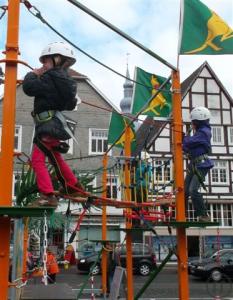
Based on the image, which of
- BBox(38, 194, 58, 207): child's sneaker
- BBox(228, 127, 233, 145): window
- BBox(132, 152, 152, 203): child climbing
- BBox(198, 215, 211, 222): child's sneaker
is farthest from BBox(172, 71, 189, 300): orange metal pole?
BBox(228, 127, 233, 145): window

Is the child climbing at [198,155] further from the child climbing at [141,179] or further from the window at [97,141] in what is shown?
the window at [97,141]

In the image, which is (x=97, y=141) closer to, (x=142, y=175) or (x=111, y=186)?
(x=111, y=186)

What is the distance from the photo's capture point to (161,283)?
1917cm

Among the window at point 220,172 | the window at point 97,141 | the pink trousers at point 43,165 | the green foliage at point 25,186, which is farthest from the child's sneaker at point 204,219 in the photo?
the window at point 220,172

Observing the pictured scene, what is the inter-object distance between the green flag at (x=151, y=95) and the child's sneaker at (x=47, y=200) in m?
3.23

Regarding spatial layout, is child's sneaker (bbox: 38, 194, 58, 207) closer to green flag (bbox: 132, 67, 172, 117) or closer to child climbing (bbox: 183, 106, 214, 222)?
child climbing (bbox: 183, 106, 214, 222)

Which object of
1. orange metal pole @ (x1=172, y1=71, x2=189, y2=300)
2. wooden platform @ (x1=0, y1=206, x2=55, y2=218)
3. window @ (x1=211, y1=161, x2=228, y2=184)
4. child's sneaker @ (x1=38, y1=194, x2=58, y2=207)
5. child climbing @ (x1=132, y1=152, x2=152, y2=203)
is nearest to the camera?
wooden platform @ (x1=0, y1=206, x2=55, y2=218)

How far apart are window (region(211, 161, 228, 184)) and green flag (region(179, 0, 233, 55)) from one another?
2902 centimetres

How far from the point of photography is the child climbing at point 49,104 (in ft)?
15.1

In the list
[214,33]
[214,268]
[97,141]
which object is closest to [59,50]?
[214,33]

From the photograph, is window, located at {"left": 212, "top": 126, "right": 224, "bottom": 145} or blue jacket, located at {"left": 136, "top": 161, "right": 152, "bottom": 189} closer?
blue jacket, located at {"left": 136, "top": 161, "right": 152, "bottom": 189}

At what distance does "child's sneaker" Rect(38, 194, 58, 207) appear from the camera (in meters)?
4.52

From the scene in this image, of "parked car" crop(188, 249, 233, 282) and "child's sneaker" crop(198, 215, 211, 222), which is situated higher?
"child's sneaker" crop(198, 215, 211, 222)

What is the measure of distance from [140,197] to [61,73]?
4.86 metres
